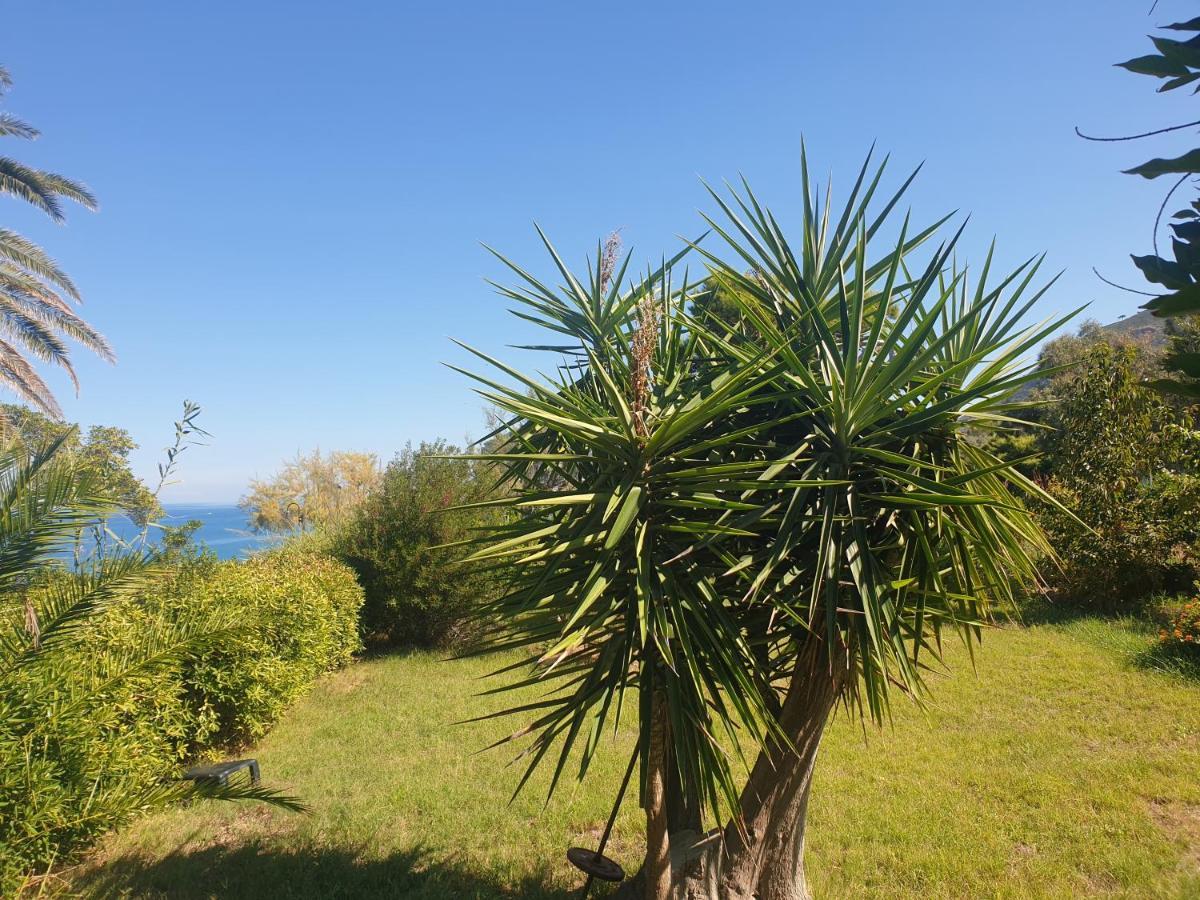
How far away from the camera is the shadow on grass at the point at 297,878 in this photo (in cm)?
448

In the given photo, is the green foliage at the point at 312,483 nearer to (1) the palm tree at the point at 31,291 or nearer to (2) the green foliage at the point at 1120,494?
(1) the palm tree at the point at 31,291

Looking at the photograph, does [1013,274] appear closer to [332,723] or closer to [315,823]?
[315,823]

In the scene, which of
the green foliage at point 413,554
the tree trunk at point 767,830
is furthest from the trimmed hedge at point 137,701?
the tree trunk at point 767,830

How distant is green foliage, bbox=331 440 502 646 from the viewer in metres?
12.6

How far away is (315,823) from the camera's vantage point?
568cm

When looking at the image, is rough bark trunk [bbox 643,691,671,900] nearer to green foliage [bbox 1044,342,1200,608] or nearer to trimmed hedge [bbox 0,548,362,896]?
trimmed hedge [bbox 0,548,362,896]

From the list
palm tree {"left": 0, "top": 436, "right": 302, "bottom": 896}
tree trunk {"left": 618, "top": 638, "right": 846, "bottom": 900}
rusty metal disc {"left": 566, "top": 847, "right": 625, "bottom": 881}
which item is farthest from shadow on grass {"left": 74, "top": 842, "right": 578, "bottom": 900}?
tree trunk {"left": 618, "top": 638, "right": 846, "bottom": 900}

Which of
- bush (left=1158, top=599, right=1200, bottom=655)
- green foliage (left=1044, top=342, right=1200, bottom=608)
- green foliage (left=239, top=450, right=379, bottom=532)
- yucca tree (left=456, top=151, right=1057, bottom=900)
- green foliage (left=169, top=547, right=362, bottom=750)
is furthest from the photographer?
green foliage (left=239, top=450, right=379, bottom=532)

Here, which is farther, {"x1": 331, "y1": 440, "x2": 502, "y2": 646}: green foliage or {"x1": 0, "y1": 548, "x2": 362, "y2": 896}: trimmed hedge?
{"x1": 331, "y1": 440, "x2": 502, "y2": 646}: green foliage

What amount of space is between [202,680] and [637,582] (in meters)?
6.17

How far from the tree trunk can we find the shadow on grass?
1.20 m

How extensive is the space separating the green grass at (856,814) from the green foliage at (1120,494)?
3051 millimetres

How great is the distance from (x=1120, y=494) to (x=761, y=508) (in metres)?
11.6

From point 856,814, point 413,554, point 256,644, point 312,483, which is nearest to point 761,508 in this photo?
point 856,814
